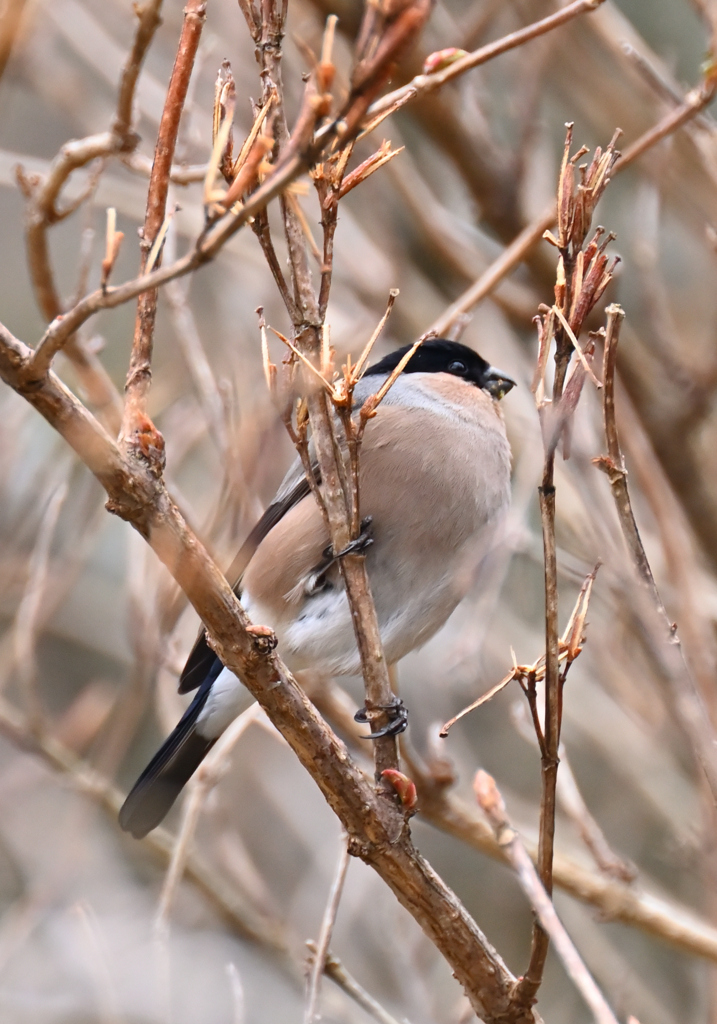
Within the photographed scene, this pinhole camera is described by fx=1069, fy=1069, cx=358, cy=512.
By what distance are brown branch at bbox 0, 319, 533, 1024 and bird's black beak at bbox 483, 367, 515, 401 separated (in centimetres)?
172

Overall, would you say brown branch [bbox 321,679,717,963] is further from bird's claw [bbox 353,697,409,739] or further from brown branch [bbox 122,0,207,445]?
brown branch [bbox 122,0,207,445]

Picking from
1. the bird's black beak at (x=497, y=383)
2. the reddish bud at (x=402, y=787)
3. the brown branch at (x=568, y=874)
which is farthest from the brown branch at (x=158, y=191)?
the bird's black beak at (x=497, y=383)

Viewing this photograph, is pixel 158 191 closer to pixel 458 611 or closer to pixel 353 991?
pixel 353 991

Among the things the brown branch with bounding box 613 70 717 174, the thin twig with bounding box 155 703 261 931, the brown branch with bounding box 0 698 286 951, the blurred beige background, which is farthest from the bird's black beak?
the brown branch with bounding box 0 698 286 951

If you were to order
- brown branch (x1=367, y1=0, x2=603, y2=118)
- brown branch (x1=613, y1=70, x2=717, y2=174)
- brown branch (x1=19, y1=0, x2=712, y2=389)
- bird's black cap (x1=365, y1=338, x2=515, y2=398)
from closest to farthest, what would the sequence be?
brown branch (x1=19, y1=0, x2=712, y2=389) < brown branch (x1=367, y1=0, x2=603, y2=118) < brown branch (x1=613, y1=70, x2=717, y2=174) < bird's black cap (x1=365, y1=338, x2=515, y2=398)

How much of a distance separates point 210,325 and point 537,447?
161cm

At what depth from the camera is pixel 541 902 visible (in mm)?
1277

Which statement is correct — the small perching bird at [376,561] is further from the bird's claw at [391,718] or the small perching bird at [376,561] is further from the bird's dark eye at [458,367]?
the bird's claw at [391,718]

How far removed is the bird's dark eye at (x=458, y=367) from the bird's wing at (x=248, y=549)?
23.6 inches

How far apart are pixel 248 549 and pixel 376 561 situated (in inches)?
14.9

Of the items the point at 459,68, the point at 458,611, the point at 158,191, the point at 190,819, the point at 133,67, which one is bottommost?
the point at 458,611

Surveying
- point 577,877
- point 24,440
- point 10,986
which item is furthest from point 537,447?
point 10,986

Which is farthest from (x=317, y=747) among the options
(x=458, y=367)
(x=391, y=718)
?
(x=458, y=367)

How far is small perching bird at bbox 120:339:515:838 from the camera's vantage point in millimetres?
2707
